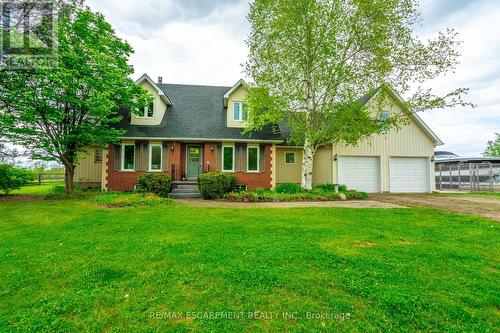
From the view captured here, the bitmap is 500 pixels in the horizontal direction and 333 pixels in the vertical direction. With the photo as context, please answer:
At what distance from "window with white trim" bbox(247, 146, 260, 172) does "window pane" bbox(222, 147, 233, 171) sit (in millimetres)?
1062

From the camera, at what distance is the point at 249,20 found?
456 inches

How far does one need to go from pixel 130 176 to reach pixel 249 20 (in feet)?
35.5

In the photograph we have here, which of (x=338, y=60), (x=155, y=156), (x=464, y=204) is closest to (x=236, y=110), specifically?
(x=155, y=156)

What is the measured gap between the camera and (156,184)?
36.6 feet

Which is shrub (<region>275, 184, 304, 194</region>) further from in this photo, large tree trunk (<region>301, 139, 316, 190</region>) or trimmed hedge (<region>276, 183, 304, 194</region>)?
large tree trunk (<region>301, 139, 316, 190</region>)

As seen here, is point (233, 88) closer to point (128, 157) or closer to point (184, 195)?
point (184, 195)

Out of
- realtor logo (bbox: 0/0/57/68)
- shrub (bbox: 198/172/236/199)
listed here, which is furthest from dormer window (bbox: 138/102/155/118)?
shrub (bbox: 198/172/236/199)

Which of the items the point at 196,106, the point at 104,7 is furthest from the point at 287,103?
the point at 104,7

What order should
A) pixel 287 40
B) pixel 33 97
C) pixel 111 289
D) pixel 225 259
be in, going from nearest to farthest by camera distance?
pixel 111 289
pixel 225 259
pixel 33 97
pixel 287 40

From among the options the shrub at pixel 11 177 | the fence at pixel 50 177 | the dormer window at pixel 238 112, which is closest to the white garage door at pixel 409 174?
the dormer window at pixel 238 112

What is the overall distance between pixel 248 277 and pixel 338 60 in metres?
11.4

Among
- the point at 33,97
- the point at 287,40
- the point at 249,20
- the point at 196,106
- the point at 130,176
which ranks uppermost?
the point at 249,20

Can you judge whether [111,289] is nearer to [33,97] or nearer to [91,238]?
[91,238]

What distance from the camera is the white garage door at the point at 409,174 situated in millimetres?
14742
